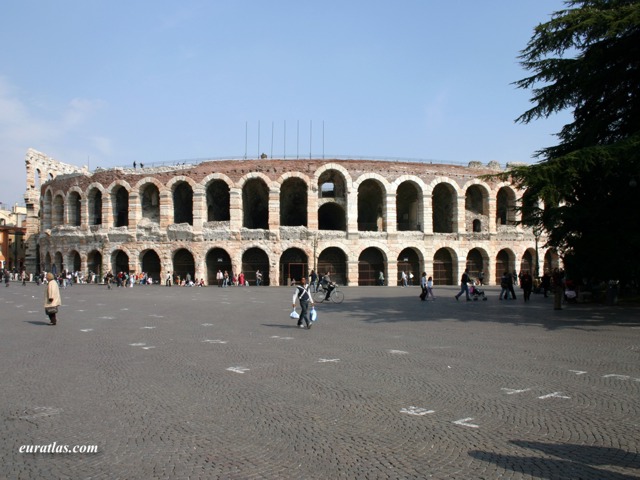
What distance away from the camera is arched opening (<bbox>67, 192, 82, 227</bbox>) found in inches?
1681

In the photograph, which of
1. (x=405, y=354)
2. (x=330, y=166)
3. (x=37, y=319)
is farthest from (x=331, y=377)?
(x=330, y=166)

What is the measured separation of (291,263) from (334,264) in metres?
3.31

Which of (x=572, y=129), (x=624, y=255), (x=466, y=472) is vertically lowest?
(x=466, y=472)

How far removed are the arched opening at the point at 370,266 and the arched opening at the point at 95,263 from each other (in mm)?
21875

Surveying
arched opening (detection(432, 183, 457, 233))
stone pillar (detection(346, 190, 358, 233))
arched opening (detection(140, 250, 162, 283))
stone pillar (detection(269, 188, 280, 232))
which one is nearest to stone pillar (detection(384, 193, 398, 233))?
stone pillar (detection(346, 190, 358, 233))

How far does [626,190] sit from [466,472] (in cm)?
1427

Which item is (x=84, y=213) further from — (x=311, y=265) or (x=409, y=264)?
(x=409, y=264)

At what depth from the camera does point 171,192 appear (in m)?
38.7

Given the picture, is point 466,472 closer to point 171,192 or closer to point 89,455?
point 89,455

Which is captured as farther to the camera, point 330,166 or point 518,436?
point 330,166

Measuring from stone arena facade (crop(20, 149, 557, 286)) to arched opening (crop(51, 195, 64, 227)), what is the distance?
3.5 inches

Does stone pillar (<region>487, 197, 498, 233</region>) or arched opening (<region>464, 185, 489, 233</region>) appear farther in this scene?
arched opening (<region>464, 185, 489, 233</region>)

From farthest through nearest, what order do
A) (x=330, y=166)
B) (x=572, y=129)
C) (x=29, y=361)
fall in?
(x=330, y=166), (x=572, y=129), (x=29, y=361)

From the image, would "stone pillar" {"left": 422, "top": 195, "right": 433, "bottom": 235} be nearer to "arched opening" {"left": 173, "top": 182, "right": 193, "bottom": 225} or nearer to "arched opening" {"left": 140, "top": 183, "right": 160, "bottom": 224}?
"arched opening" {"left": 173, "top": 182, "right": 193, "bottom": 225}
